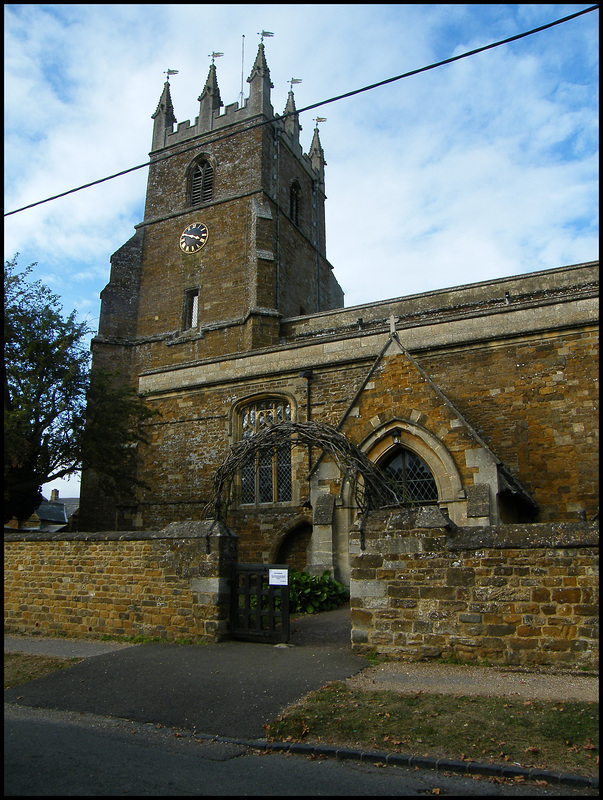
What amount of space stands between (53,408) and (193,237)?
544 inches

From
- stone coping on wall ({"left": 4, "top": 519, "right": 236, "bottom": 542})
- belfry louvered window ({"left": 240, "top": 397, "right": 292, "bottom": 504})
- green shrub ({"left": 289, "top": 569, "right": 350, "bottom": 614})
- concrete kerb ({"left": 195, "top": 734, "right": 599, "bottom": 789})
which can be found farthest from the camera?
belfry louvered window ({"left": 240, "top": 397, "right": 292, "bottom": 504})

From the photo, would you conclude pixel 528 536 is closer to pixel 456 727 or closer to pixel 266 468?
pixel 456 727

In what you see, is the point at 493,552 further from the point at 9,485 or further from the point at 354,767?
the point at 9,485

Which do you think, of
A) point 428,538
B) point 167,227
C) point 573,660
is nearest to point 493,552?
point 428,538

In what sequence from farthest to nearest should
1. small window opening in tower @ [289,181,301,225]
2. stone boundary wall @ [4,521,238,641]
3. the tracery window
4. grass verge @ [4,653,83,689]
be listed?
small window opening in tower @ [289,181,301,225] → the tracery window → stone boundary wall @ [4,521,238,641] → grass verge @ [4,653,83,689]

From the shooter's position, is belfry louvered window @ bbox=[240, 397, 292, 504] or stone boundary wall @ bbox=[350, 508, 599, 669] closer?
stone boundary wall @ bbox=[350, 508, 599, 669]

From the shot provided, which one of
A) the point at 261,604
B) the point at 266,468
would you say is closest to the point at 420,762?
the point at 261,604

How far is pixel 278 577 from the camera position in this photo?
30.7 ft

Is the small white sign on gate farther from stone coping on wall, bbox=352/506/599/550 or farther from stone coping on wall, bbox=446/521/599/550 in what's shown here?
stone coping on wall, bbox=446/521/599/550

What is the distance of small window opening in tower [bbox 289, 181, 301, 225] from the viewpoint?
3016 cm

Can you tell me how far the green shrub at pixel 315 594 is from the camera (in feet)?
38.7

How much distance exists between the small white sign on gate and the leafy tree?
8.58 m

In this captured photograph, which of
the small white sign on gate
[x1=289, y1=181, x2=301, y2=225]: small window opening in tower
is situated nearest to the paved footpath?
the small white sign on gate

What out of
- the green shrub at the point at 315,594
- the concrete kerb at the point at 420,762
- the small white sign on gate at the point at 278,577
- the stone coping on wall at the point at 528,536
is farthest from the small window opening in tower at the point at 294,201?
the concrete kerb at the point at 420,762
